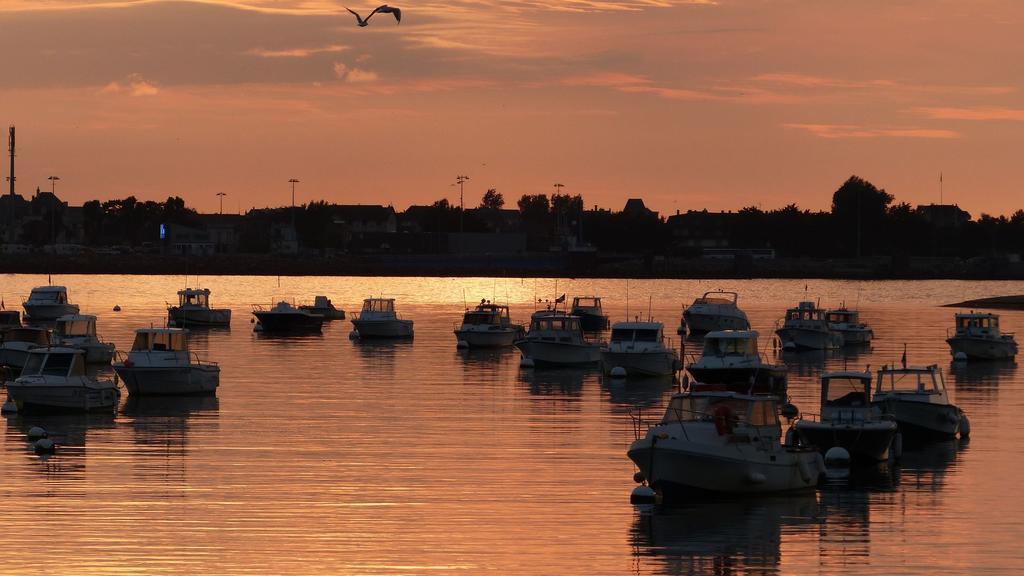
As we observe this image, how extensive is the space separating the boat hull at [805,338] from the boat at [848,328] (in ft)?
10.6

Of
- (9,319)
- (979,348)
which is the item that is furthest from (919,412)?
(9,319)

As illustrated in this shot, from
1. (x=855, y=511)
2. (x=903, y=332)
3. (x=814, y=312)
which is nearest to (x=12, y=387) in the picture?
(x=855, y=511)

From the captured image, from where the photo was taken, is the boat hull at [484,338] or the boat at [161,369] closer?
the boat at [161,369]

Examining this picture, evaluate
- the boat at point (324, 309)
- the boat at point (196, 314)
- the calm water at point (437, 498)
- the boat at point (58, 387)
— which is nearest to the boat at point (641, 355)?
the calm water at point (437, 498)

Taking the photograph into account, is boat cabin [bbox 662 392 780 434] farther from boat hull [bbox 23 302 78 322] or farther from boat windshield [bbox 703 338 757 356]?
boat hull [bbox 23 302 78 322]

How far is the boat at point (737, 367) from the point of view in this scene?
218 feet

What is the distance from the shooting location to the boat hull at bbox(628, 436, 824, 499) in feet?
135

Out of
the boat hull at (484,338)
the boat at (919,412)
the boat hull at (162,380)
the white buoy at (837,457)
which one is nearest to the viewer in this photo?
the white buoy at (837,457)

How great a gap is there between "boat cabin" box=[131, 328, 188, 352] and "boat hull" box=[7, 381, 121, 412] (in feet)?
23.8

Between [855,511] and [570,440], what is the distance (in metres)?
14.1

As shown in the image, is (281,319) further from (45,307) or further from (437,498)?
(437,498)

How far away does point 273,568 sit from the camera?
34.0 m

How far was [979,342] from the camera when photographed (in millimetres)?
92000

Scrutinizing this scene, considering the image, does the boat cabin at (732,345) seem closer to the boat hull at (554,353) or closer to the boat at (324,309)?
the boat hull at (554,353)
